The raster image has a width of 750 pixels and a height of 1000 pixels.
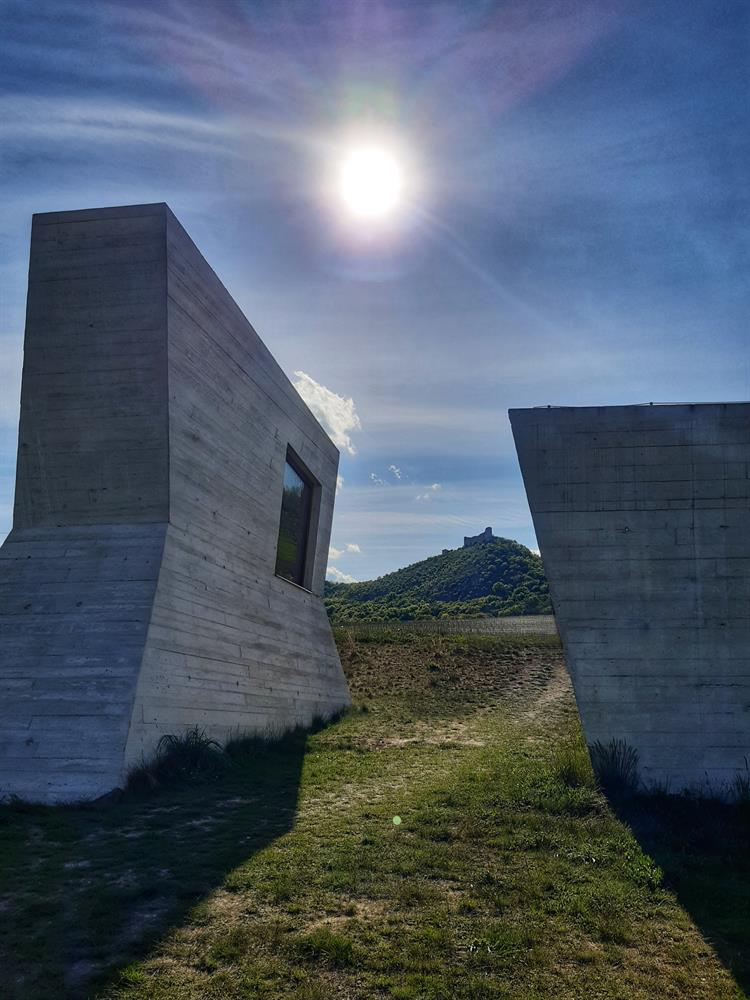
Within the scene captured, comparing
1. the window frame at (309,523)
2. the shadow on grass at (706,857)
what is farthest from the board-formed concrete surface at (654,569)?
the window frame at (309,523)

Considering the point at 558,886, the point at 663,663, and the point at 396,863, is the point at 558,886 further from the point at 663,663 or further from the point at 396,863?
the point at 663,663

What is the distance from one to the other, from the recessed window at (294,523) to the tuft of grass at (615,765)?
955 cm

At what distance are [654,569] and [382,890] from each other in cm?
568

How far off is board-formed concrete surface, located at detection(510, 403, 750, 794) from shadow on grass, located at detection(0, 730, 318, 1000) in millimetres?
4716

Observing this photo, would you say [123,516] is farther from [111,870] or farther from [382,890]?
[382,890]

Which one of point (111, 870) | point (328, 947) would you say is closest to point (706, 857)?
point (328, 947)

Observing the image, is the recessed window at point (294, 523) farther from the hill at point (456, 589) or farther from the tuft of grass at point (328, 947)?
the hill at point (456, 589)

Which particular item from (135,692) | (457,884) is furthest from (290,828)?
(135,692)

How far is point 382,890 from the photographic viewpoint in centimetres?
647

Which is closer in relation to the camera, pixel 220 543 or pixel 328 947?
pixel 328 947

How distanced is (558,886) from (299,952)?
262cm

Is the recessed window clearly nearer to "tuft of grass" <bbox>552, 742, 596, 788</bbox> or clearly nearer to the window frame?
the window frame

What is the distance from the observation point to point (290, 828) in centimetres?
838

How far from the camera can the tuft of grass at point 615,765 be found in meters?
9.09
